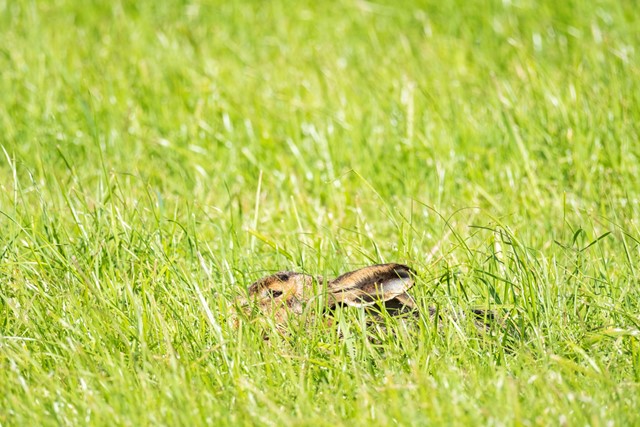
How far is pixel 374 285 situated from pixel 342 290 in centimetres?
10

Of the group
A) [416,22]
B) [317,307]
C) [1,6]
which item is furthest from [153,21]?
[317,307]

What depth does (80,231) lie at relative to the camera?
11.3 ft

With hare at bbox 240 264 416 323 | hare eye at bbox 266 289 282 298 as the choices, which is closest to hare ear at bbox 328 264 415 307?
hare at bbox 240 264 416 323

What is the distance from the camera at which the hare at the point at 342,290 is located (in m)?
2.91

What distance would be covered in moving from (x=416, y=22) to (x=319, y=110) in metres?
1.46

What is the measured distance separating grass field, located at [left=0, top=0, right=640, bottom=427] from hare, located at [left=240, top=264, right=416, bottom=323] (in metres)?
0.06

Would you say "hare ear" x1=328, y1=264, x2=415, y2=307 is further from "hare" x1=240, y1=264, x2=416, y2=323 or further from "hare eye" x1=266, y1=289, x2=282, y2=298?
"hare eye" x1=266, y1=289, x2=282, y2=298

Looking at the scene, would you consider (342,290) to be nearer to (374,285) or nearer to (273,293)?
(374,285)

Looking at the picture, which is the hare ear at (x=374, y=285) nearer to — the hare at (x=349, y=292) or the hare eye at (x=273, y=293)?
the hare at (x=349, y=292)

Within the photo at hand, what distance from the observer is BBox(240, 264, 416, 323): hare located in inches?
114

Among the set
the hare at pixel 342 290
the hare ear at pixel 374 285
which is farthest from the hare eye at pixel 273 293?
the hare ear at pixel 374 285

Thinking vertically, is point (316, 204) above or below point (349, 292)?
below

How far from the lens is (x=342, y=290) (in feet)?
9.73

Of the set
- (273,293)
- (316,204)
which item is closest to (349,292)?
(273,293)
